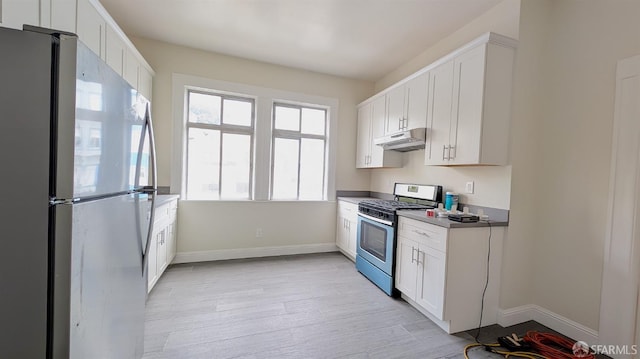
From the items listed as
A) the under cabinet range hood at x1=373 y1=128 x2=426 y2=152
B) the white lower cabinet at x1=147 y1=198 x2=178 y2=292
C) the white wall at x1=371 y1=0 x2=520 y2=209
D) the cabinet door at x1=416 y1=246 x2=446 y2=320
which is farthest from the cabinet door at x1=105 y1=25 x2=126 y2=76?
the white wall at x1=371 y1=0 x2=520 y2=209

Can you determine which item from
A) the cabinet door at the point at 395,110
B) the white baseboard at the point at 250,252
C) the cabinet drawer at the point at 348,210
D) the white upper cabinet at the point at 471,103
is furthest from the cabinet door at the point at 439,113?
A: the white baseboard at the point at 250,252

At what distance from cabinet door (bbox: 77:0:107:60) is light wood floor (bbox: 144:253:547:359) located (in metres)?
2.31

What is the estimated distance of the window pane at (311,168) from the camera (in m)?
4.20

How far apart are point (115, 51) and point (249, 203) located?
7.52ft

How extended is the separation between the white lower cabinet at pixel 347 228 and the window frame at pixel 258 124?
351mm

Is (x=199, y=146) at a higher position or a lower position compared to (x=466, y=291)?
higher

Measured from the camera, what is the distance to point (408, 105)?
312cm

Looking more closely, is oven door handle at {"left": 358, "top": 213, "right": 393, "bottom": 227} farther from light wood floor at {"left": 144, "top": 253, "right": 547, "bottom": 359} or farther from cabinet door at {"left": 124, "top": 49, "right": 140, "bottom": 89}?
cabinet door at {"left": 124, "top": 49, "right": 140, "bottom": 89}

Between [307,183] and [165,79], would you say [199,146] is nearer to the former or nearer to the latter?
[165,79]

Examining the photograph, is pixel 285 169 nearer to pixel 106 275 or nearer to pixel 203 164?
pixel 203 164

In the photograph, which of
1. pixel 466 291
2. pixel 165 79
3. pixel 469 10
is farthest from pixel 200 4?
pixel 466 291

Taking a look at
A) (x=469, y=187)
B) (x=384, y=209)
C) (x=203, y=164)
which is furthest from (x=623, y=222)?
(x=203, y=164)

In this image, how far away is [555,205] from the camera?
2.25 meters

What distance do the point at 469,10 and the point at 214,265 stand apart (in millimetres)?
4243
